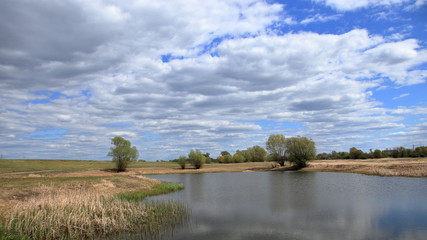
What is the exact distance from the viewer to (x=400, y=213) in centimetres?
1922

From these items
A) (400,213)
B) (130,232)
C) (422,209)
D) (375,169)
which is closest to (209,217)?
(130,232)

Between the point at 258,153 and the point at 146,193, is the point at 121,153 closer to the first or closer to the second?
the point at 146,193

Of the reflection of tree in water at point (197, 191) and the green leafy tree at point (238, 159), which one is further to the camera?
the green leafy tree at point (238, 159)

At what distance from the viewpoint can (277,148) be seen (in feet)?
300

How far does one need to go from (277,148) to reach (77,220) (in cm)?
8125

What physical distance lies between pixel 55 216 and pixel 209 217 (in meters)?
9.49

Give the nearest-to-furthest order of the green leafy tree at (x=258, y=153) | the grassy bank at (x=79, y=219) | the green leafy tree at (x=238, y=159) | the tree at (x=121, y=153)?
the grassy bank at (x=79, y=219) < the tree at (x=121, y=153) < the green leafy tree at (x=238, y=159) < the green leafy tree at (x=258, y=153)

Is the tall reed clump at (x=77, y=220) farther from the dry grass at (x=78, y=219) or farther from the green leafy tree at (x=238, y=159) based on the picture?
the green leafy tree at (x=238, y=159)

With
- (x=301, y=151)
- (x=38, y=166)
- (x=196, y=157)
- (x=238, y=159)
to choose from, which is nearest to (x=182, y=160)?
(x=196, y=157)

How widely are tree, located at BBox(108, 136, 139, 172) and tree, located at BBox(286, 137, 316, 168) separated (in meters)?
46.1

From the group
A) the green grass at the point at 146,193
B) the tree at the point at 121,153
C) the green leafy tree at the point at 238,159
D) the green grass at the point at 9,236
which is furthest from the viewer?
the green leafy tree at the point at 238,159

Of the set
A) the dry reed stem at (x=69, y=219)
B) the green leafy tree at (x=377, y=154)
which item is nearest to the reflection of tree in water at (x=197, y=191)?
the dry reed stem at (x=69, y=219)

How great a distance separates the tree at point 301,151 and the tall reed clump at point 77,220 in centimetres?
6811

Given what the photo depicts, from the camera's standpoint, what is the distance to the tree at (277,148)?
91.0 m
